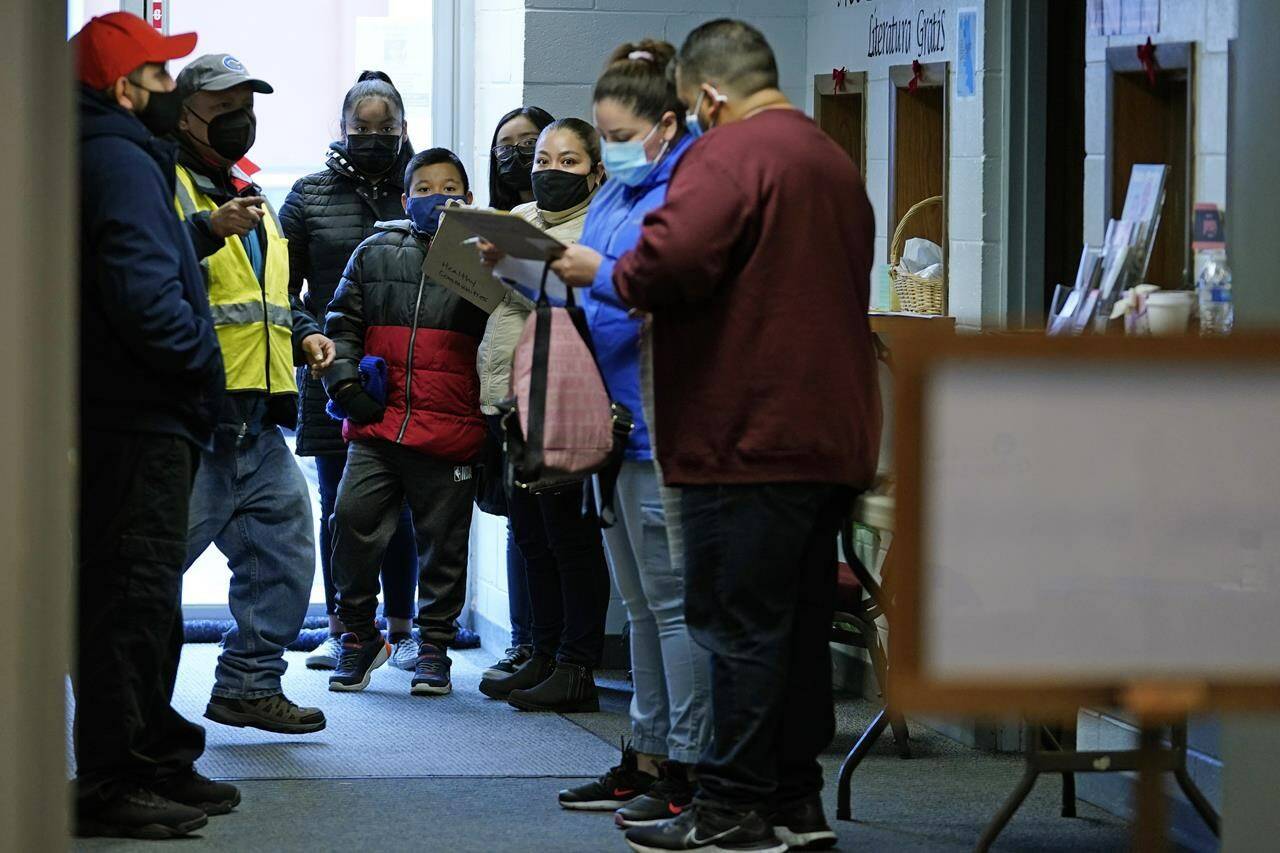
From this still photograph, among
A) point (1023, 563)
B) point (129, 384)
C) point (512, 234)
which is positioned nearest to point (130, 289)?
point (129, 384)

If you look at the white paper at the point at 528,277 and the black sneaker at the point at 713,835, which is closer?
the black sneaker at the point at 713,835

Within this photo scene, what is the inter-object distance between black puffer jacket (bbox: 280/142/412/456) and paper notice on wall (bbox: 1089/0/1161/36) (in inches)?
81.2

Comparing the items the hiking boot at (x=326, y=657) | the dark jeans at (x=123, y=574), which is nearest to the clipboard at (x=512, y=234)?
the dark jeans at (x=123, y=574)

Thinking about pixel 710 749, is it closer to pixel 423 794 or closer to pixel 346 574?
pixel 423 794

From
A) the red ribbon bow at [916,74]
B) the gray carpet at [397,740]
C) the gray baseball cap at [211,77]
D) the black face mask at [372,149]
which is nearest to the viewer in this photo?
the gray baseball cap at [211,77]

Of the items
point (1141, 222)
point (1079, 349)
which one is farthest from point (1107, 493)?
point (1141, 222)

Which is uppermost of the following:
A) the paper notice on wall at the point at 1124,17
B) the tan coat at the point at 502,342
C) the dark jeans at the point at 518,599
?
the paper notice on wall at the point at 1124,17

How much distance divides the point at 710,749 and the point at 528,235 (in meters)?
0.99

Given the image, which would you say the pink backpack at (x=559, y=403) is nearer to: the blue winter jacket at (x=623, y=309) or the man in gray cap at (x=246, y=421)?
the blue winter jacket at (x=623, y=309)

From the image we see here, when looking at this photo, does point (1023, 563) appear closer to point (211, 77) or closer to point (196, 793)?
point (196, 793)

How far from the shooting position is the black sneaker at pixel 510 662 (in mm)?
5000

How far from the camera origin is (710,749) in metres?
3.34

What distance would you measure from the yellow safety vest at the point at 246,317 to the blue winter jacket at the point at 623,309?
866mm

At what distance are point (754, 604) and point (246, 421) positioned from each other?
1373 mm
